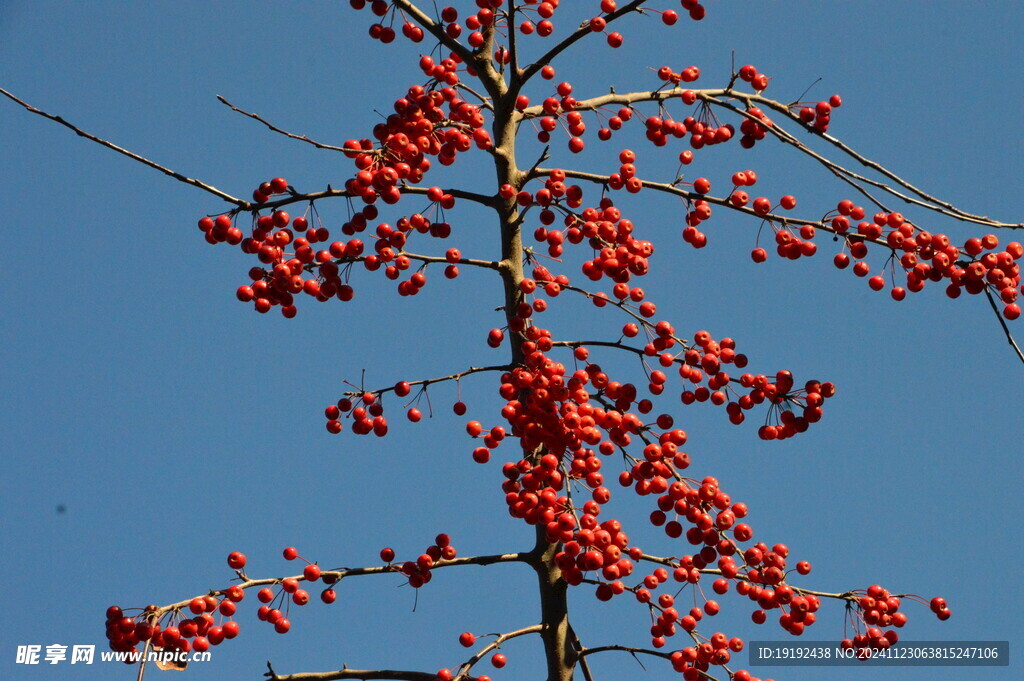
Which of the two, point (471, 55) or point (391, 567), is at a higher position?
point (471, 55)

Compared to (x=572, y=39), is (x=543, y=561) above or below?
below

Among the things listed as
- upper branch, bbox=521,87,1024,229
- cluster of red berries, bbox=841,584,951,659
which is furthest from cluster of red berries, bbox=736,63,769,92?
cluster of red berries, bbox=841,584,951,659

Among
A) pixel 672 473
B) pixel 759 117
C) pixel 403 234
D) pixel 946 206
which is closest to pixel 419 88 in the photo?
pixel 403 234

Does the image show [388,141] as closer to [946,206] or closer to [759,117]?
[759,117]

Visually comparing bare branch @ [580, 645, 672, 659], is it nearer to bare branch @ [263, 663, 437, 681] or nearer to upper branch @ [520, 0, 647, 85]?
bare branch @ [263, 663, 437, 681]

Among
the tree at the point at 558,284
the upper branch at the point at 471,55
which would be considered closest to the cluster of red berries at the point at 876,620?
the tree at the point at 558,284

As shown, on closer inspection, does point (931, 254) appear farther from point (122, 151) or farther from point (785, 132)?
point (122, 151)

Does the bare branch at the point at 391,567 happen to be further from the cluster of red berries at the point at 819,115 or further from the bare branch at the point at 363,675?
the cluster of red berries at the point at 819,115

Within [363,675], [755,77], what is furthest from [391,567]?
[755,77]

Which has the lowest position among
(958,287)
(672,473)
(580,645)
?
(580,645)

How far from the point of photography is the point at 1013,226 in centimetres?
549

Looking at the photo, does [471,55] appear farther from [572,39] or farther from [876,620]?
[876,620]

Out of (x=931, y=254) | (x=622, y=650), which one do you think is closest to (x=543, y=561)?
(x=622, y=650)

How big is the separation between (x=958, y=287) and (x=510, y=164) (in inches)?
95.4
